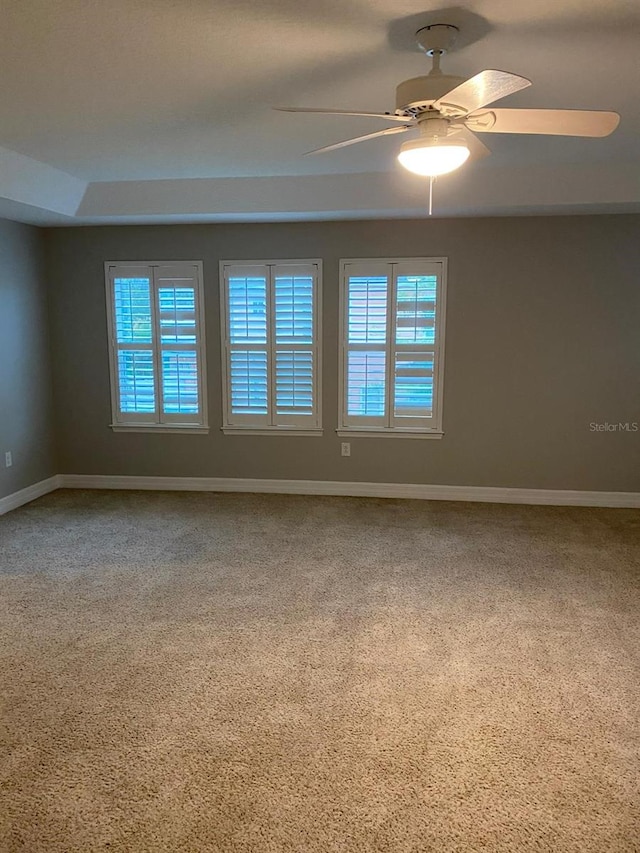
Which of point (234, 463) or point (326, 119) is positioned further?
point (234, 463)

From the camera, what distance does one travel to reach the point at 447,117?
7.63 ft

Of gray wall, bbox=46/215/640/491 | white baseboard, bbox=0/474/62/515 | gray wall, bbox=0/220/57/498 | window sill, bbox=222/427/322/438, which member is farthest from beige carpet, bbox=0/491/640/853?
window sill, bbox=222/427/322/438

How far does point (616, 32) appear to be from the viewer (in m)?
2.28

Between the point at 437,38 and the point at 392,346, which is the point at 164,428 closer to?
the point at 392,346

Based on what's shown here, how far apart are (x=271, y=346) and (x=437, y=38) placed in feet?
10.7

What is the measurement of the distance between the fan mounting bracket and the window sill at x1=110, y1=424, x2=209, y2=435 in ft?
12.6

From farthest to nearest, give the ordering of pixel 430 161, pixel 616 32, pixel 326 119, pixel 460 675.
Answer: pixel 326 119 < pixel 460 675 < pixel 430 161 < pixel 616 32

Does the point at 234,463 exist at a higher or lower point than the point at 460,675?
higher

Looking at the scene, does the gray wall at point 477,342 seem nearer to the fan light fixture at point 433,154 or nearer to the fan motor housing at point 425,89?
the fan light fixture at point 433,154

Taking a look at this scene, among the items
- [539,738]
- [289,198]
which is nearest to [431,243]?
[289,198]

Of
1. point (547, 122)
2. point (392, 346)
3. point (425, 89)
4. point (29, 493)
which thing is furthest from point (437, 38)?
point (29, 493)

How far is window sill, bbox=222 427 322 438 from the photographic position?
5436 mm

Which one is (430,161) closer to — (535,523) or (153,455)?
(535,523)

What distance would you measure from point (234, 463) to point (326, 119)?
3.21 m
